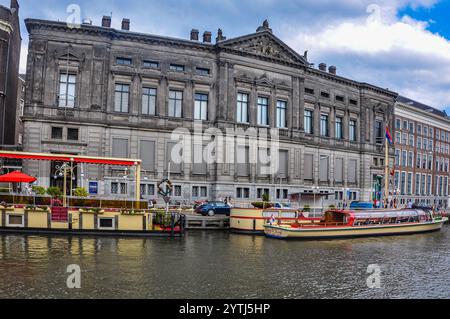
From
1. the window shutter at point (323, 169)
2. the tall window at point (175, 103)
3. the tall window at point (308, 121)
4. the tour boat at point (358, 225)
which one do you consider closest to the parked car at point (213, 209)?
the tour boat at point (358, 225)

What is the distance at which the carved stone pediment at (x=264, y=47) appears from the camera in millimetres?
54156

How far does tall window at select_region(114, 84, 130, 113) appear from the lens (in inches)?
1948

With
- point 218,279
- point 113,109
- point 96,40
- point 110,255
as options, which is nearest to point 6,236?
point 110,255

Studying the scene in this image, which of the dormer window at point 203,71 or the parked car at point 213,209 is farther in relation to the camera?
the dormer window at point 203,71

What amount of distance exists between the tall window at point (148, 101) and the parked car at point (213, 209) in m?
13.9

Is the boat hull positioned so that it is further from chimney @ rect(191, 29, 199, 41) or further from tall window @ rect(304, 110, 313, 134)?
chimney @ rect(191, 29, 199, 41)

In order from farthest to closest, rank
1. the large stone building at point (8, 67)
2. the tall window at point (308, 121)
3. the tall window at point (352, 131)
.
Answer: the tall window at point (352, 131) < the tall window at point (308, 121) < the large stone building at point (8, 67)

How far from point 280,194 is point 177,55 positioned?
21.8 meters

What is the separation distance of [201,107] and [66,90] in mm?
15454

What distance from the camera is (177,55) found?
51781mm

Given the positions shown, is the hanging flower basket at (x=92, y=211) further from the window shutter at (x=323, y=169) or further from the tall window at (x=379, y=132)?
A: the tall window at (x=379, y=132)

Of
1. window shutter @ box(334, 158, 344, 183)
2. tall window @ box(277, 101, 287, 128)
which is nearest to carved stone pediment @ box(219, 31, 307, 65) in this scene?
tall window @ box(277, 101, 287, 128)
